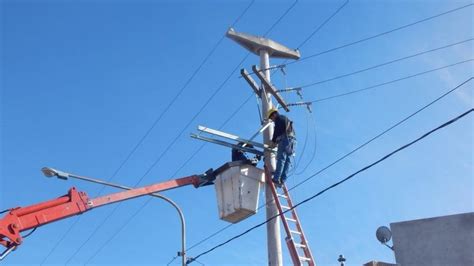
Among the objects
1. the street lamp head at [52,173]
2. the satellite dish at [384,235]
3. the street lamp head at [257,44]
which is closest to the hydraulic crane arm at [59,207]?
the street lamp head at [52,173]

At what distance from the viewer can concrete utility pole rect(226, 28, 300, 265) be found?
1273 centimetres

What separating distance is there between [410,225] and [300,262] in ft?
7.64

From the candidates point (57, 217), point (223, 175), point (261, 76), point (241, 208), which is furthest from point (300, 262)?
point (57, 217)

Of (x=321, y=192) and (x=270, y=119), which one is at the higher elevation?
(x=270, y=119)

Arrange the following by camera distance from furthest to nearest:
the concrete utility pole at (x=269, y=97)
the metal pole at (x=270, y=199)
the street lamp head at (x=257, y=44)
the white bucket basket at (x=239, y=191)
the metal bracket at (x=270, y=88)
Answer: the street lamp head at (x=257, y=44) → the metal bracket at (x=270, y=88) → the white bucket basket at (x=239, y=191) → the concrete utility pole at (x=269, y=97) → the metal pole at (x=270, y=199)

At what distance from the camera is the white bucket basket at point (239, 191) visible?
13484 millimetres

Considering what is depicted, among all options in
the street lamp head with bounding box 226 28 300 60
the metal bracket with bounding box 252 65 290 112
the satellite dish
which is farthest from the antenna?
the street lamp head with bounding box 226 28 300 60

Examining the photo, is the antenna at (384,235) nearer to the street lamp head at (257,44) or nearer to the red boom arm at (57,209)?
the red boom arm at (57,209)

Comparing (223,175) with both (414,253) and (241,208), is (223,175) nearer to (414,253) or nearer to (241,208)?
(241,208)

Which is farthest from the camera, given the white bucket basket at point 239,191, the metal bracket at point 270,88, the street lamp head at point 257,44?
the street lamp head at point 257,44

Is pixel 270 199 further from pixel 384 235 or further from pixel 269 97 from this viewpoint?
pixel 269 97

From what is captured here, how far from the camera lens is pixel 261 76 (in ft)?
48.0

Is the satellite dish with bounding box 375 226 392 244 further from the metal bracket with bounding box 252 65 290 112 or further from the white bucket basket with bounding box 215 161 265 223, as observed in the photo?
the metal bracket with bounding box 252 65 290 112

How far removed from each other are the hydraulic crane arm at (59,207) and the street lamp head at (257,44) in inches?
119
